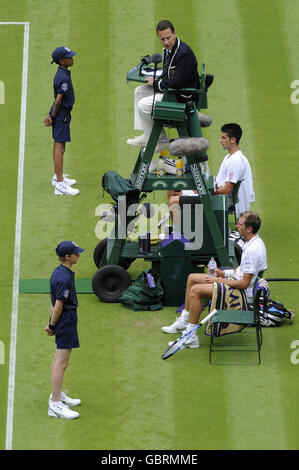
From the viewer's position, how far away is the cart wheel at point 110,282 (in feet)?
55.6

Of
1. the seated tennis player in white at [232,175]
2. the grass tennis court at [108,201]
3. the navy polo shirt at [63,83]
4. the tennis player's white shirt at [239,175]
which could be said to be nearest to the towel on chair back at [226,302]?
the grass tennis court at [108,201]

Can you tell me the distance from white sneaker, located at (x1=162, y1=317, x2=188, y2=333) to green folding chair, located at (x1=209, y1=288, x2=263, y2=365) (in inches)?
18.3

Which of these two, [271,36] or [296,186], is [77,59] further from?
[296,186]

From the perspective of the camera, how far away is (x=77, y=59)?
938 inches

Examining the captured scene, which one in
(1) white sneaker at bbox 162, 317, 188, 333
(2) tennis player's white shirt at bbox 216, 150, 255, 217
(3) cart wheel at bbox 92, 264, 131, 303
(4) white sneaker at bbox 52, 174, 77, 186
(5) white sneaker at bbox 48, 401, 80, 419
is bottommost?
(5) white sneaker at bbox 48, 401, 80, 419

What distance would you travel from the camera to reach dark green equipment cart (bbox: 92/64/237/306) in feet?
55.0

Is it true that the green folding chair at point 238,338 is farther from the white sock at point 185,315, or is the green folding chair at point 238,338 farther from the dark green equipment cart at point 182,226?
the dark green equipment cart at point 182,226

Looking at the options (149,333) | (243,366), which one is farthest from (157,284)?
(243,366)

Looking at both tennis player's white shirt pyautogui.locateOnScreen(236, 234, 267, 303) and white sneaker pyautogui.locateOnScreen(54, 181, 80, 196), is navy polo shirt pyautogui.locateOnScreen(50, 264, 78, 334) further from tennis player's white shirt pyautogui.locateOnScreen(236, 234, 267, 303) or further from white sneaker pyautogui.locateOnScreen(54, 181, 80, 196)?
Answer: white sneaker pyautogui.locateOnScreen(54, 181, 80, 196)

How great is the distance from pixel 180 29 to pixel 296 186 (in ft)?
18.1

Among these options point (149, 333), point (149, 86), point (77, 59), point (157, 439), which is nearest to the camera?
point (157, 439)

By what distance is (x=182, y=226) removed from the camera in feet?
55.9

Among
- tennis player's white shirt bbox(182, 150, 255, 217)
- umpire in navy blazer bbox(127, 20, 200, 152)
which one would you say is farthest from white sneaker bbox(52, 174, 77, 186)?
umpire in navy blazer bbox(127, 20, 200, 152)

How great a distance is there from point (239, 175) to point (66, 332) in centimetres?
506
